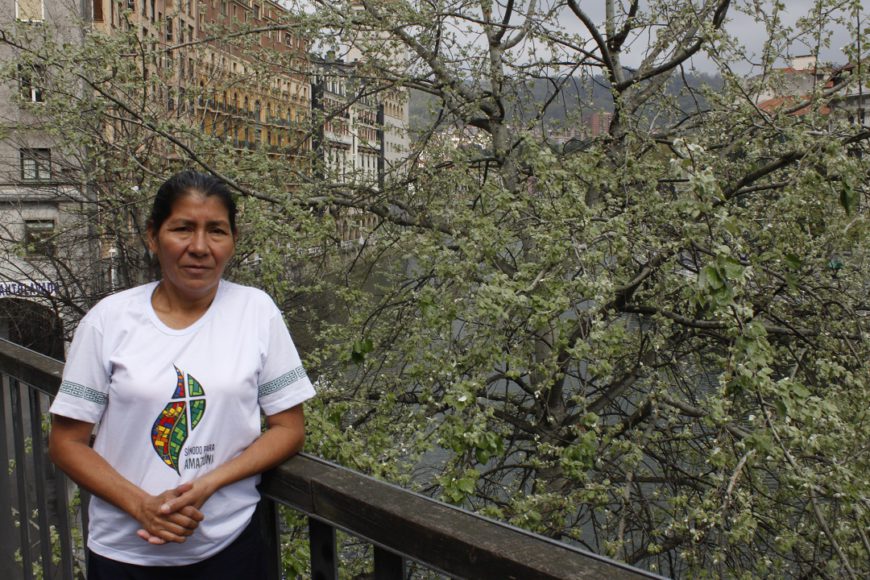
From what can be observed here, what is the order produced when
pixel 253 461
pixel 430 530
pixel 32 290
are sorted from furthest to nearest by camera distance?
1. pixel 32 290
2. pixel 253 461
3. pixel 430 530

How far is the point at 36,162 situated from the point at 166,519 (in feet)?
62.8

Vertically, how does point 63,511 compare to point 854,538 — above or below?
above

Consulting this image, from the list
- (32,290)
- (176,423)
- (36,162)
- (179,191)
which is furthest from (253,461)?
(36,162)

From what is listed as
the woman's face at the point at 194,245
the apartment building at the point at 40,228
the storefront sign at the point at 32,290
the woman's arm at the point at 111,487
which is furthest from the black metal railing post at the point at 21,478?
the storefront sign at the point at 32,290

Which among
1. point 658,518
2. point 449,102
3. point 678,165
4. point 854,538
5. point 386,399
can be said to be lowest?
point 658,518

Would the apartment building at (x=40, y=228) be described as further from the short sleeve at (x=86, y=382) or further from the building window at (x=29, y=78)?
the short sleeve at (x=86, y=382)

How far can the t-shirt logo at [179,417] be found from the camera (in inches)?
79.7

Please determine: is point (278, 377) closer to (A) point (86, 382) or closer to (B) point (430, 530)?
(A) point (86, 382)

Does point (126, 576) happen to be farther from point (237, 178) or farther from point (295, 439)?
point (237, 178)

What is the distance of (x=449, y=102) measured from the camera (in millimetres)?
8008

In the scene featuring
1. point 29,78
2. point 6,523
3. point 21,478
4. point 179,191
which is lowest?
point 6,523

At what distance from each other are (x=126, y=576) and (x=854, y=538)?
4.09 m

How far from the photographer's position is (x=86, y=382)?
205 centimetres


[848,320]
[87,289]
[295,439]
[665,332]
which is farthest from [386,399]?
[87,289]
